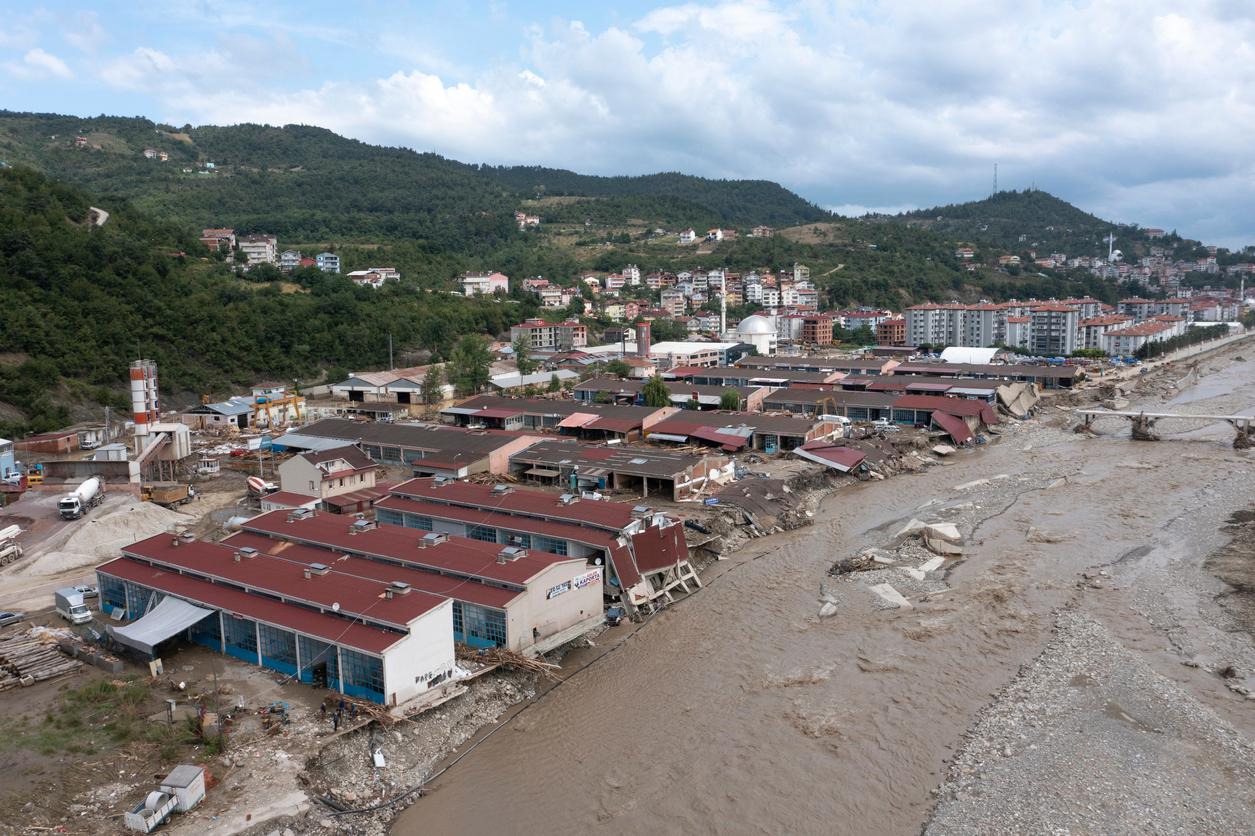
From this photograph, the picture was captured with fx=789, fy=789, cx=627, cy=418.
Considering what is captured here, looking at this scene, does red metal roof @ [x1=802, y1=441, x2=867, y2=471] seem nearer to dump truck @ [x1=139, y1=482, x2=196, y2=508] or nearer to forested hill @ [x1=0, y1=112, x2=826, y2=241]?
dump truck @ [x1=139, y1=482, x2=196, y2=508]

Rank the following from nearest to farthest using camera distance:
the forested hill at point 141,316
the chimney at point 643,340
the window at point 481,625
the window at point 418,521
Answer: the window at point 481,625 < the window at point 418,521 < the forested hill at point 141,316 < the chimney at point 643,340

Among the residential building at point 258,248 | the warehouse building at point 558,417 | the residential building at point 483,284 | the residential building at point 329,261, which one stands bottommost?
the warehouse building at point 558,417

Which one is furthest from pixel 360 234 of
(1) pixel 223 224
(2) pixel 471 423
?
(2) pixel 471 423

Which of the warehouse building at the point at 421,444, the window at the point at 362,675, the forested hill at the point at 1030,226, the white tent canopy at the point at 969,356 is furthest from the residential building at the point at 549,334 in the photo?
the forested hill at the point at 1030,226

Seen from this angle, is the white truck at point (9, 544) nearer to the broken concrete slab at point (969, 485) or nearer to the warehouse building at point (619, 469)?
the warehouse building at point (619, 469)

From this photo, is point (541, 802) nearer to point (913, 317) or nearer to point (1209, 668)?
point (1209, 668)

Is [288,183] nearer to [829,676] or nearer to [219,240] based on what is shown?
[219,240]
